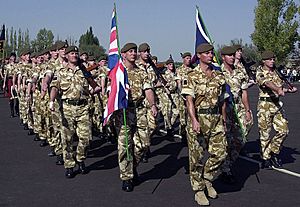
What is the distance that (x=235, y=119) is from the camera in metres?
7.84

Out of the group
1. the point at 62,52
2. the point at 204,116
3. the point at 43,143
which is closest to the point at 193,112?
the point at 204,116

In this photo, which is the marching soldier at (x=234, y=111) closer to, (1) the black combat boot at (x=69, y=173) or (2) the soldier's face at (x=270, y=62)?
(2) the soldier's face at (x=270, y=62)

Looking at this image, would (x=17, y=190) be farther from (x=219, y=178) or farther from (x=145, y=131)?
(x=219, y=178)

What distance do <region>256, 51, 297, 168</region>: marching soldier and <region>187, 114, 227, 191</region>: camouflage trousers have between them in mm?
2214

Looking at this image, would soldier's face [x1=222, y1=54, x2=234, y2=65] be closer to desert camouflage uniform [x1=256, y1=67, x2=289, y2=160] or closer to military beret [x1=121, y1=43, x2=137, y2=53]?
desert camouflage uniform [x1=256, y1=67, x2=289, y2=160]

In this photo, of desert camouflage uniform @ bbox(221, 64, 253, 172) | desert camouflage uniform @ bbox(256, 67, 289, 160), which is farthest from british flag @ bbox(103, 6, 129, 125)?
desert camouflage uniform @ bbox(256, 67, 289, 160)

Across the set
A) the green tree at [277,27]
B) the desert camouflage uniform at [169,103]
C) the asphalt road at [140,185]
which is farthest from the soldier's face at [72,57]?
the green tree at [277,27]

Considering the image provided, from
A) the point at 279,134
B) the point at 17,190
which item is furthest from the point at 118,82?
the point at 279,134

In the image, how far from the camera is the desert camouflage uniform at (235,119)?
7.66 m

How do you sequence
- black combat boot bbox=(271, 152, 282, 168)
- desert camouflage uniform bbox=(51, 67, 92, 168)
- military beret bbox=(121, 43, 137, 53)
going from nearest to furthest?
military beret bbox=(121, 43, 137, 53) < desert camouflage uniform bbox=(51, 67, 92, 168) < black combat boot bbox=(271, 152, 282, 168)

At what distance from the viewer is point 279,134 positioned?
8.41 m

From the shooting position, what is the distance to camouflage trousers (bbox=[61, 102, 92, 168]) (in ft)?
26.5

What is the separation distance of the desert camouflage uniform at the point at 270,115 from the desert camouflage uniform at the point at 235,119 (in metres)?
0.28

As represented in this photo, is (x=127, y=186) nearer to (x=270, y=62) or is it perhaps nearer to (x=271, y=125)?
(x=271, y=125)
